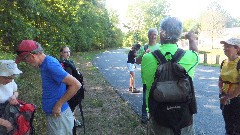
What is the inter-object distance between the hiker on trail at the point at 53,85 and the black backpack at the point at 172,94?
0.82 meters

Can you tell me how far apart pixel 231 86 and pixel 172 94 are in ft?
5.51

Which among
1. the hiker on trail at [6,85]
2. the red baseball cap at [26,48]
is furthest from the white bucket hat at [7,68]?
the red baseball cap at [26,48]

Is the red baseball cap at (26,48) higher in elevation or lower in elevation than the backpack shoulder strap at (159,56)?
higher

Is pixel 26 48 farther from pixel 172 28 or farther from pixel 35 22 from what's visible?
pixel 35 22

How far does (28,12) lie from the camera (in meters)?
10.4

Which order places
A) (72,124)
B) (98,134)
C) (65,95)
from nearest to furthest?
(65,95), (72,124), (98,134)

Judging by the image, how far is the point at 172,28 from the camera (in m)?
2.84

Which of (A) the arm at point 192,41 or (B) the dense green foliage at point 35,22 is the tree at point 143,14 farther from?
(A) the arm at point 192,41

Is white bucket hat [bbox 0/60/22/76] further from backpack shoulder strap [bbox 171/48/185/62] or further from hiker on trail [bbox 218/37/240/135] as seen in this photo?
hiker on trail [bbox 218/37/240/135]

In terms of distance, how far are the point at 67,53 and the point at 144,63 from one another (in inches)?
136

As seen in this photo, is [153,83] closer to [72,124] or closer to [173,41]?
[173,41]

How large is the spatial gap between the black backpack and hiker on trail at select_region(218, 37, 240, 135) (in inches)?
55.3

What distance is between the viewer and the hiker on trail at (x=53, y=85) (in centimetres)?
293

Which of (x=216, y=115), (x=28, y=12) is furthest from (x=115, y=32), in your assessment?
(x=216, y=115)
